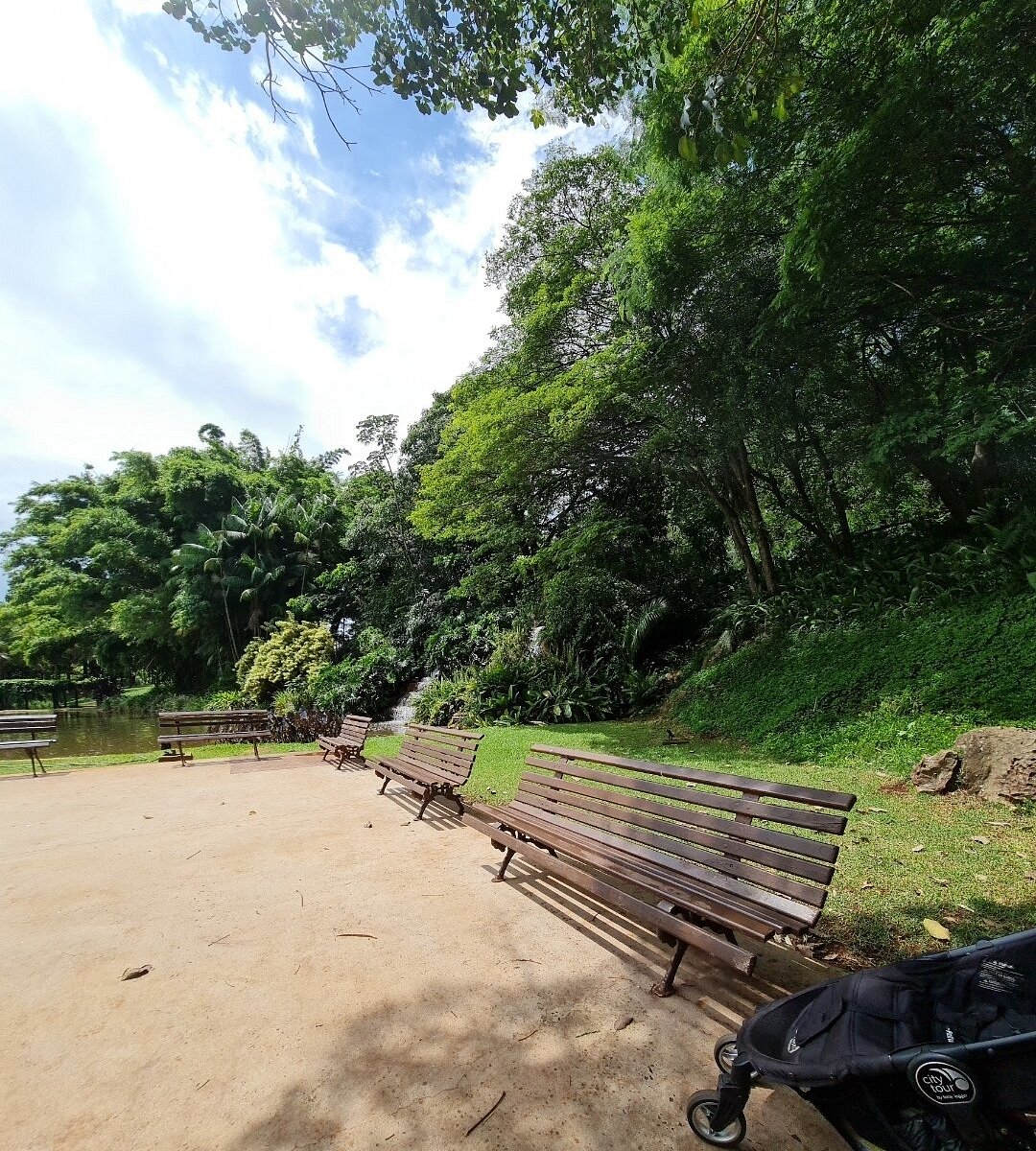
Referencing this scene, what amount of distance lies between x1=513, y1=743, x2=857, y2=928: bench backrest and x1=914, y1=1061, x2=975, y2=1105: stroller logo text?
974 mm

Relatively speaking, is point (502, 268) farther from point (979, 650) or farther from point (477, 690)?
point (979, 650)

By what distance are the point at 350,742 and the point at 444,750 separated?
4.05 metres

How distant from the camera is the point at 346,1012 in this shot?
2.58 metres

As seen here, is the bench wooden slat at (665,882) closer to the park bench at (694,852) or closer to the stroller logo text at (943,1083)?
the park bench at (694,852)

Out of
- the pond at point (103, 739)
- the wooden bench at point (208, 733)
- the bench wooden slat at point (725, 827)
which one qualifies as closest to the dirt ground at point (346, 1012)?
the bench wooden slat at point (725, 827)

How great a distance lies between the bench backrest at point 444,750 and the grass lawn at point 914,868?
69 cm

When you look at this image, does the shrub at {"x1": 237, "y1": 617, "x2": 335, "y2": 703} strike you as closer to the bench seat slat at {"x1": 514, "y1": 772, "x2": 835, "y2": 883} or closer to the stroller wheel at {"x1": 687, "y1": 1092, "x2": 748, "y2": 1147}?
the bench seat slat at {"x1": 514, "y1": 772, "x2": 835, "y2": 883}

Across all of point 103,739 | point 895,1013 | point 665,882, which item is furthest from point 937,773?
point 103,739

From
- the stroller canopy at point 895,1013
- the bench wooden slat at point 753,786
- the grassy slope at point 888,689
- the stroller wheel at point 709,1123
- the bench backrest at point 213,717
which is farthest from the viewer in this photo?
the bench backrest at point 213,717

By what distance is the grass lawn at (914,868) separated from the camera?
9.75 feet

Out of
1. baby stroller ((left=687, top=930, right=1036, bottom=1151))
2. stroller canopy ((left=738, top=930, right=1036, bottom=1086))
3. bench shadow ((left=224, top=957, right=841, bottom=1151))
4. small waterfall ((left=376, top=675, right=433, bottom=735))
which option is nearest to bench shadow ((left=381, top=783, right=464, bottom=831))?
bench shadow ((left=224, top=957, right=841, bottom=1151))

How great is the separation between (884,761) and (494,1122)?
5821mm

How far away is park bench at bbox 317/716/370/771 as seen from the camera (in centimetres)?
925

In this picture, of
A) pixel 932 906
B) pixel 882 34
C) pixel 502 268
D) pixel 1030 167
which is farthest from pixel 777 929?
pixel 502 268
